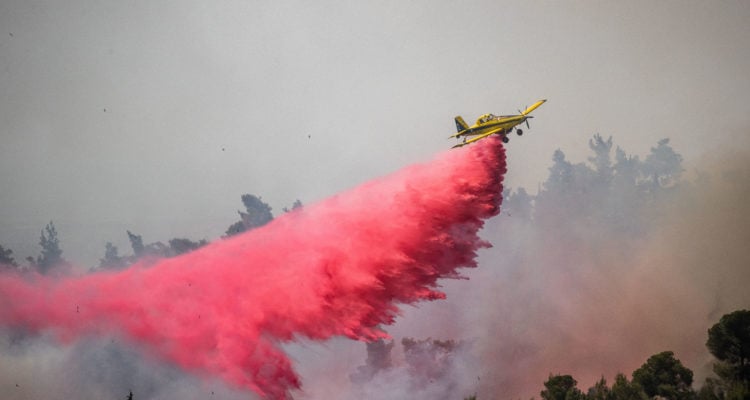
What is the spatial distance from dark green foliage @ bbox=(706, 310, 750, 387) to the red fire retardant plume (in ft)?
83.1

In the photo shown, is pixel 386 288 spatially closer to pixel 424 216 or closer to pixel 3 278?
pixel 424 216

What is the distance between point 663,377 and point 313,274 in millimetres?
30682

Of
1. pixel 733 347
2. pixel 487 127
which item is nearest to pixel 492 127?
pixel 487 127

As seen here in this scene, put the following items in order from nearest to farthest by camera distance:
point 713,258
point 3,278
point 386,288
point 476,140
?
1. point 386,288
2. point 476,140
3. point 3,278
4. point 713,258

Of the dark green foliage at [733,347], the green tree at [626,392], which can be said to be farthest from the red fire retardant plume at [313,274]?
the dark green foliage at [733,347]

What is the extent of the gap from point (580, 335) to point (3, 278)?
7581 cm

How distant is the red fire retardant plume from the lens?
3800cm

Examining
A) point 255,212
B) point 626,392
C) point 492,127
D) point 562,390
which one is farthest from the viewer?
point 255,212

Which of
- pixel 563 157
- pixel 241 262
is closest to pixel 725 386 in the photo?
pixel 241 262

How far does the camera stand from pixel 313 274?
39.3 meters

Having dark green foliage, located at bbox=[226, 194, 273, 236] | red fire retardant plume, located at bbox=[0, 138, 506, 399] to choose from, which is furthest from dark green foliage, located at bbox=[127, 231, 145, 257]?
red fire retardant plume, located at bbox=[0, 138, 506, 399]

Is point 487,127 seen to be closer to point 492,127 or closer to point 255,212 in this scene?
point 492,127

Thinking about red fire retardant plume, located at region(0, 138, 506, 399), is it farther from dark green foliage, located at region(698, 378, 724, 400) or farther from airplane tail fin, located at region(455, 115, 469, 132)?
dark green foliage, located at region(698, 378, 724, 400)

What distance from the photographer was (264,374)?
38.6 m
